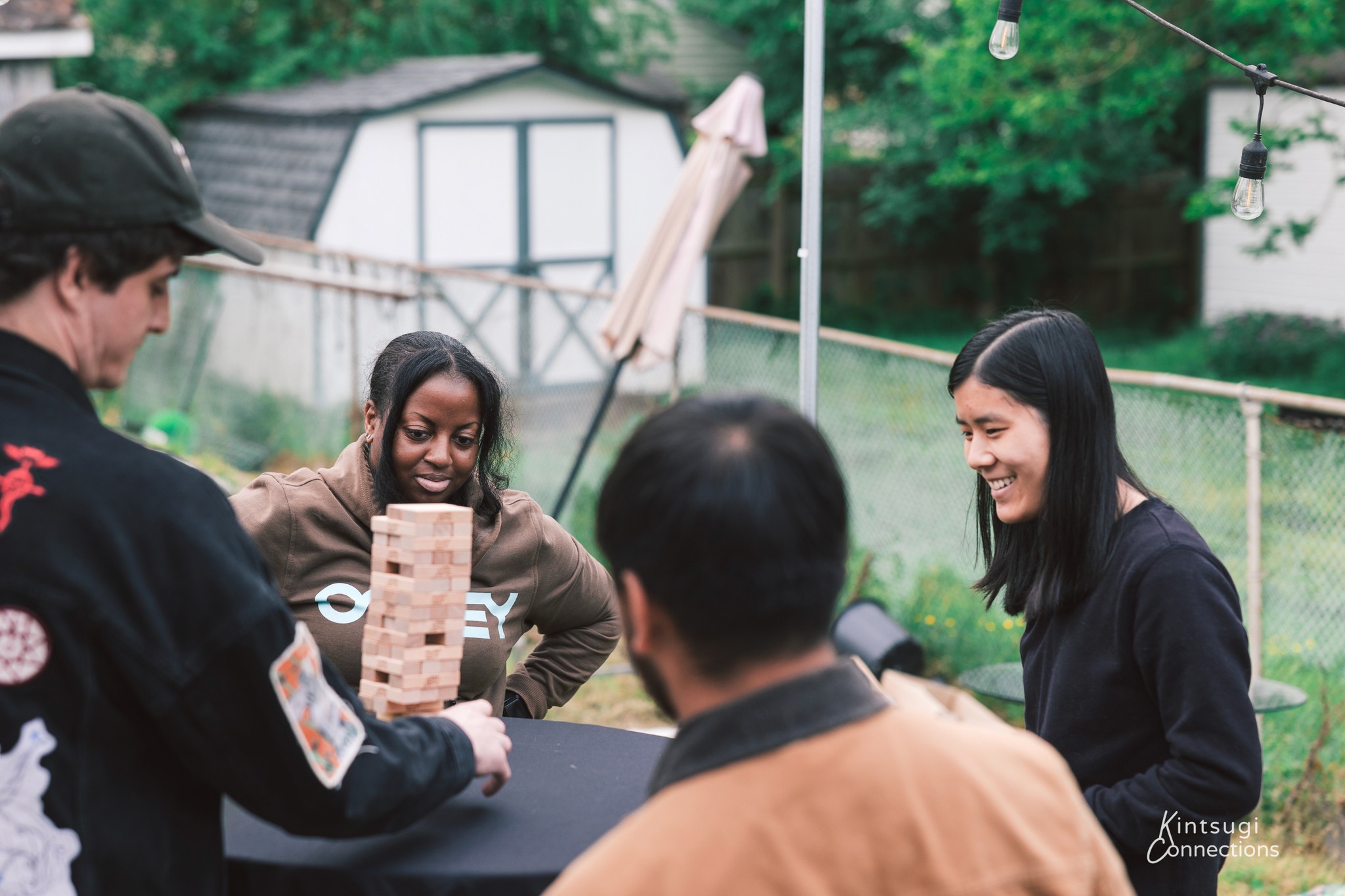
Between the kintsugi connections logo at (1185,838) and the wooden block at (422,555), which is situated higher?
the wooden block at (422,555)

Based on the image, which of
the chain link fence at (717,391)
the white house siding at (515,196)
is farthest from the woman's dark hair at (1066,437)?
the white house siding at (515,196)

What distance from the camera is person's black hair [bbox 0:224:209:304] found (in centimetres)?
153

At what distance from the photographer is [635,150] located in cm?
1416

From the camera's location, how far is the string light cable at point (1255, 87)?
10.8 ft

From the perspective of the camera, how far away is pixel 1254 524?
4.97m

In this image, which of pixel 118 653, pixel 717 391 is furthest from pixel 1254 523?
pixel 118 653

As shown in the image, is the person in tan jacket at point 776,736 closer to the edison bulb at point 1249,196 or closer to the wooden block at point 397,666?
Answer: the wooden block at point 397,666

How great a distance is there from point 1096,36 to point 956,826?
42.4 feet

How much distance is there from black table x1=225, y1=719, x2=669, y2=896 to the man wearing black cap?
0.16m

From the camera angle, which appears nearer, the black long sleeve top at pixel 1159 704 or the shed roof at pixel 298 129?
the black long sleeve top at pixel 1159 704

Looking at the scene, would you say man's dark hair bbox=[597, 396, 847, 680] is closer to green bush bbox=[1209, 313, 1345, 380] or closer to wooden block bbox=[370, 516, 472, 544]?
wooden block bbox=[370, 516, 472, 544]

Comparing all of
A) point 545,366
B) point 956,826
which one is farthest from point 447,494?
point 545,366

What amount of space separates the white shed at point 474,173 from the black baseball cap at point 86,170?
9.55 meters

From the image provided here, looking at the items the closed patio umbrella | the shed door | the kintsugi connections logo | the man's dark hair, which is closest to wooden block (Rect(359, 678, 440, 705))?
the man's dark hair
